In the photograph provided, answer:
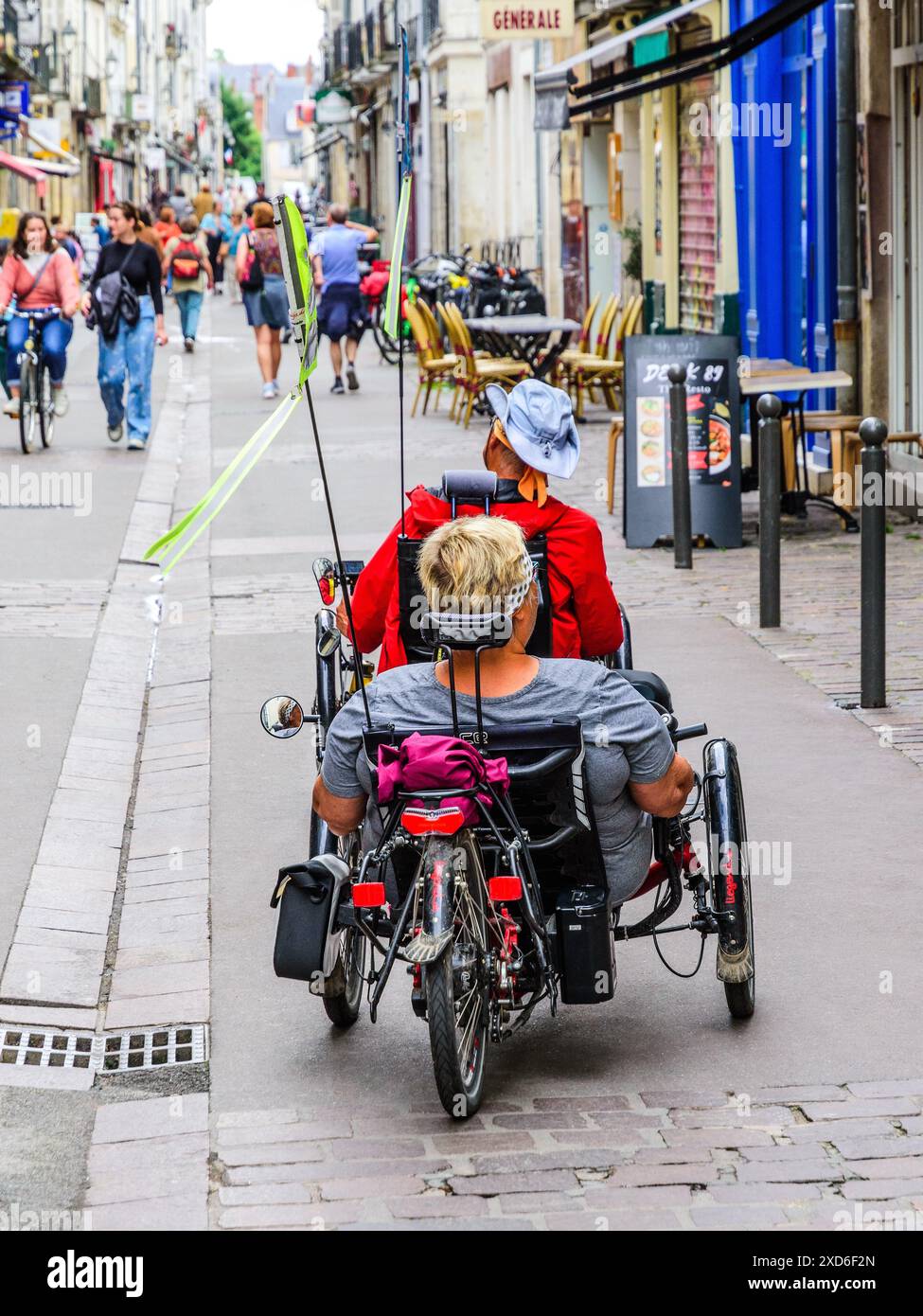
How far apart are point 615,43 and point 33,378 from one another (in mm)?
5250

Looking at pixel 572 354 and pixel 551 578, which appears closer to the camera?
pixel 551 578

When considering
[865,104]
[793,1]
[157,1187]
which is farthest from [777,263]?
[157,1187]

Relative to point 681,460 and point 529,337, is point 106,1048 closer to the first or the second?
point 681,460

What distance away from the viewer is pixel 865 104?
13703 mm

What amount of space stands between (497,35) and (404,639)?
16.8m

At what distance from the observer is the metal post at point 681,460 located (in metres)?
11.0

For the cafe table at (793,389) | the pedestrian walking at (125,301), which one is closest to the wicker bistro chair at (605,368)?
the pedestrian walking at (125,301)

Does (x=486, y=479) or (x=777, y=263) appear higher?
(x=777, y=263)

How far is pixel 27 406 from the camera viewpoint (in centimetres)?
1666

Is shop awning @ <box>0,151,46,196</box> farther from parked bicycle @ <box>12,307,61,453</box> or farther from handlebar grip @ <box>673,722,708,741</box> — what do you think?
handlebar grip @ <box>673,722,708,741</box>

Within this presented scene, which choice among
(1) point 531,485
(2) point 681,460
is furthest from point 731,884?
(2) point 681,460

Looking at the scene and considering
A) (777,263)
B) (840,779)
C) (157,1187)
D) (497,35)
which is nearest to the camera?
(157,1187)

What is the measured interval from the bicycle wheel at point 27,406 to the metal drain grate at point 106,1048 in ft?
38.7
